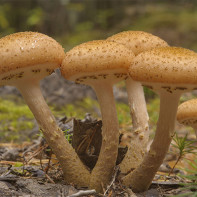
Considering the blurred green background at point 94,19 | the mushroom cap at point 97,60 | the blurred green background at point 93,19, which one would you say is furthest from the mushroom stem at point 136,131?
the blurred green background at point 93,19

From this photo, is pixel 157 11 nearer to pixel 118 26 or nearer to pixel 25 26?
pixel 118 26

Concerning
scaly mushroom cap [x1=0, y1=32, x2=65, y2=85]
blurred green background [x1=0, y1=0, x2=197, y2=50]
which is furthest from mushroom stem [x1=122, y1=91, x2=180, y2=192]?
blurred green background [x1=0, y1=0, x2=197, y2=50]

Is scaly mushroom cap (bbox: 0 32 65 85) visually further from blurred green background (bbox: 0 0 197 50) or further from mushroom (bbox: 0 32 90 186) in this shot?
blurred green background (bbox: 0 0 197 50)

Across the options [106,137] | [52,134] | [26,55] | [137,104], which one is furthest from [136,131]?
[26,55]

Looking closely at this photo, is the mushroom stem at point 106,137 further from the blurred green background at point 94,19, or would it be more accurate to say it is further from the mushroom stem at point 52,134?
the blurred green background at point 94,19

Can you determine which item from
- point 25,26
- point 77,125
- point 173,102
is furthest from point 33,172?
point 25,26

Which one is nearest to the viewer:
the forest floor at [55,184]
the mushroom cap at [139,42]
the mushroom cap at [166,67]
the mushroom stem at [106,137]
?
the mushroom cap at [166,67]
